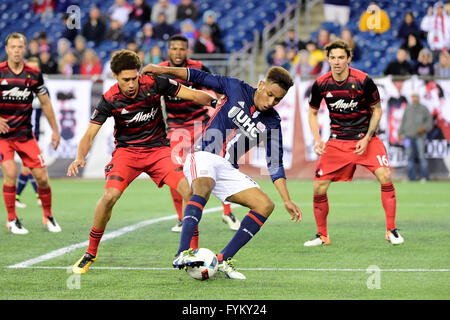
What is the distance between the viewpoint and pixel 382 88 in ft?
55.9

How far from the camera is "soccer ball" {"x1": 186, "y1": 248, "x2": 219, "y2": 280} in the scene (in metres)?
5.95

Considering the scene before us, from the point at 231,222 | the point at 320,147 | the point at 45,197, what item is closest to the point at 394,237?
the point at 320,147

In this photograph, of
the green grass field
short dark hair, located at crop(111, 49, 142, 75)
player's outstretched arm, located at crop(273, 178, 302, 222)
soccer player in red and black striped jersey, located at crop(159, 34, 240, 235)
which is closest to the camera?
the green grass field

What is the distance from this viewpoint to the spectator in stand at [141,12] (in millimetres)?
22047

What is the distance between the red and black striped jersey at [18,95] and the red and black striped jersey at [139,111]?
8.06 ft

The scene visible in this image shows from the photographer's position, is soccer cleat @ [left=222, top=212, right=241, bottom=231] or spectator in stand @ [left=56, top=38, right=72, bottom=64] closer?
soccer cleat @ [left=222, top=212, right=241, bottom=231]

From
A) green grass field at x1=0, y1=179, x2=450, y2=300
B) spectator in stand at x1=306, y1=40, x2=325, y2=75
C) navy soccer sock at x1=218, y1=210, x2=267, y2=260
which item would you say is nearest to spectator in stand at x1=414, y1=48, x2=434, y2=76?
spectator in stand at x1=306, y1=40, x2=325, y2=75

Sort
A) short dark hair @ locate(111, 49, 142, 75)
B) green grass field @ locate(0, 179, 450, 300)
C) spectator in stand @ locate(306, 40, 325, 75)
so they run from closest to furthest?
green grass field @ locate(0, 179, 450, 300)
short dark hair @ locate(111, 49, 142, 75)
spectator in stand @ locate(306, 40, 325, 75)

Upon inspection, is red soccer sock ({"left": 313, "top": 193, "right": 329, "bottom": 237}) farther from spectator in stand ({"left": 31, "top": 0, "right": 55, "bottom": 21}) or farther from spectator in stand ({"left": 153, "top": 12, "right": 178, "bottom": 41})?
spectator in stand ({"left": 31, "top": 0, "right": 55, "bottom": 21})

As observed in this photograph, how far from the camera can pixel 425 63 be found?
695 inches

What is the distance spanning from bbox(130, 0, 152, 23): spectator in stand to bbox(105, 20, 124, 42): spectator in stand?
2.59 ft

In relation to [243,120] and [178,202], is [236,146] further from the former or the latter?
[178,202]

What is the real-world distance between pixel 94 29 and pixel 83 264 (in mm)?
15679
